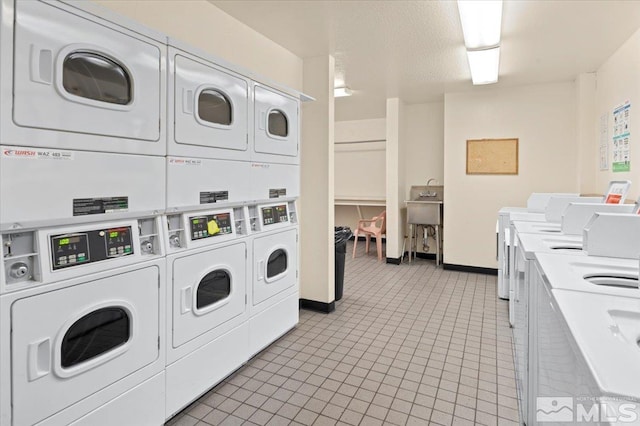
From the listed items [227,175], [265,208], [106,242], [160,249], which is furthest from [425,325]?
[106,242]

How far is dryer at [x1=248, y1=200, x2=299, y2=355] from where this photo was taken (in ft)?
8.95

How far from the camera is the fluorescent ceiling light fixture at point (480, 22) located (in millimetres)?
2549

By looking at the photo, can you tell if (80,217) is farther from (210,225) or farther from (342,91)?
(342,91)

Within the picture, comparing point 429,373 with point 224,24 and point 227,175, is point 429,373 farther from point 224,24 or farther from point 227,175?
point 224,24

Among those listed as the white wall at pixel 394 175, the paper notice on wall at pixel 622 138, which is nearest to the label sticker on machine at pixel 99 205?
the paper notice on wall at pixel 622 138

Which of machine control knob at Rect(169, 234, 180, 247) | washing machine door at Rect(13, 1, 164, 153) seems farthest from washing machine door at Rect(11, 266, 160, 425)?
washing machine door at Rect(13, 1, 164, 153)

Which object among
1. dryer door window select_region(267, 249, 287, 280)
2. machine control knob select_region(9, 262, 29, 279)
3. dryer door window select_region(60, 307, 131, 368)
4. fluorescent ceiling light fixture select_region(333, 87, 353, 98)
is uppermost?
fluorescent ceiling light fixture select_region(333, 87, 353, 98)

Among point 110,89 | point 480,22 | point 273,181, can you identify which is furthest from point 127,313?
point 480,22

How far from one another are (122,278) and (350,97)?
4868 millimetres

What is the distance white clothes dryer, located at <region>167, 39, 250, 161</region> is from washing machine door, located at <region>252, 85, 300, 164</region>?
151mm

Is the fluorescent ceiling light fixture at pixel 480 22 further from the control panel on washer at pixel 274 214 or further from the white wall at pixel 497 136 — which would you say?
the white wall at pixel 497 136

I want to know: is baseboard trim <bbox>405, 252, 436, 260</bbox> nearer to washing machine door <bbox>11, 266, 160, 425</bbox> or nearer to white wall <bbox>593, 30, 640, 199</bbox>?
white wall <bbox>593, 30, 640, 199</bbox>

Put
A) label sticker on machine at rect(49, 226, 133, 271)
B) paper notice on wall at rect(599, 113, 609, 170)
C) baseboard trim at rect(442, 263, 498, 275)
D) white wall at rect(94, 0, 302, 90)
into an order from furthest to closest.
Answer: baseboard trim at rect(442, 263, 498, 275), paper notice on wall at rect(599, 113, 609, 170), white wall at rect(94, 0, 302, 90), label sticker on machine at rect(49, 226, 133, 271)

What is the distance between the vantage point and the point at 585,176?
448 centimetres
